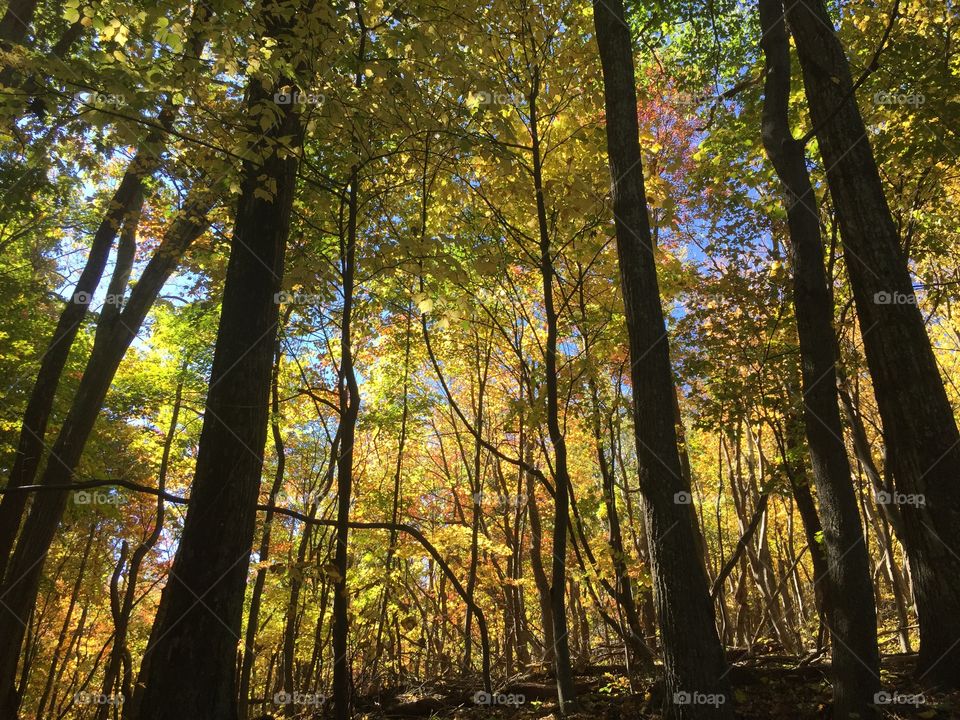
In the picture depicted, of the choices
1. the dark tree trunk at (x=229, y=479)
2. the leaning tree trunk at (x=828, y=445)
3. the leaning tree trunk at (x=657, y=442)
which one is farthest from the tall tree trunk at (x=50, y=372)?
the leaning tree trunk at (x=828, y=445)

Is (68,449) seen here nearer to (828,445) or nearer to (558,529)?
(558,529)

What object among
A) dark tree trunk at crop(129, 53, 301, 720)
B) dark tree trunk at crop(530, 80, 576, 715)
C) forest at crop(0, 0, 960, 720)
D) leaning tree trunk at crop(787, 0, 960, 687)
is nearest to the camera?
dark tree trunk at crop(129, 53, 301, 720)

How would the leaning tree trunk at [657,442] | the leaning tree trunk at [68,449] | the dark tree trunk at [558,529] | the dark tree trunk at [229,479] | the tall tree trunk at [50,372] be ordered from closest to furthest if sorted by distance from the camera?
the dark tree trunk at [229,479] < the leaning tree trunk at [657,442] < the dark tree trunk at [558,529] < the leaning tree trunk at [68,449] < the tall tree trunk at [50,372]

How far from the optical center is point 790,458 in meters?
5.54

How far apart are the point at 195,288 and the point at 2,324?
495 centimetres

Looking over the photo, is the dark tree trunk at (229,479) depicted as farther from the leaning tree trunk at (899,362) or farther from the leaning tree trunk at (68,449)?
the leaning tree trunk at (899,362)

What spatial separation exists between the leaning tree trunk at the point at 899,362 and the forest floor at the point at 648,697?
333 mm

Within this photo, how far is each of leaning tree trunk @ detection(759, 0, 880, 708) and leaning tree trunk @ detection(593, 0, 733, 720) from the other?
81cm

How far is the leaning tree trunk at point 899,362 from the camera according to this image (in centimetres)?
334

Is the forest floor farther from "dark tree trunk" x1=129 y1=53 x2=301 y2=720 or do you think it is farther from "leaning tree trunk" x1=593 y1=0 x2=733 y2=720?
"dark tree trunk" x1=129 y1=53 x2=301 y2=720

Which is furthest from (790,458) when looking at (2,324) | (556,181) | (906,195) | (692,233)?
(2,324)

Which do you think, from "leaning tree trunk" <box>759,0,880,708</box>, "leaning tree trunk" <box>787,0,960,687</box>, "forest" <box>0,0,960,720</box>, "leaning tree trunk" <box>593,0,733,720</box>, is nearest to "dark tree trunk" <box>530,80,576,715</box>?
"forest" <box>0,0,960,720</box>

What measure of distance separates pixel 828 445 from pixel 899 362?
869mm

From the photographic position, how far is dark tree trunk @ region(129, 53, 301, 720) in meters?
2.65
